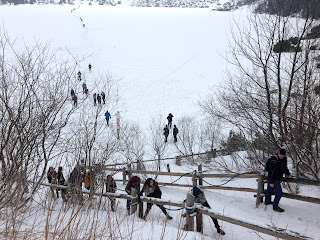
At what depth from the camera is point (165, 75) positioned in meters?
32.0

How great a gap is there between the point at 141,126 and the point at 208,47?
101ft

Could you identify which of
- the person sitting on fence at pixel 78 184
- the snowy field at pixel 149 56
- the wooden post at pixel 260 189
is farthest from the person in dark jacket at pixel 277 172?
the snowy field at pixel 149 56

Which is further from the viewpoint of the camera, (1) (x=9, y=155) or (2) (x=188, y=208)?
(1) (x=9, y=155)

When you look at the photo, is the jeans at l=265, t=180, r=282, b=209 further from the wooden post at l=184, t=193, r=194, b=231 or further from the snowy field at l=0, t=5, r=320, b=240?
the wooden post at l=184, t=193, r=194, b=231

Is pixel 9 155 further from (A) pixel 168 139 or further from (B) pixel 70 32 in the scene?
(B) pixel 70 32

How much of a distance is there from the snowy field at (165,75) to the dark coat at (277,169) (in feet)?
2.75

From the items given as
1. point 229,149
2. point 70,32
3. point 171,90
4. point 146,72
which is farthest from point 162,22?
point 229,149

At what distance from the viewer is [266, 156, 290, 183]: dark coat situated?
17.5ft

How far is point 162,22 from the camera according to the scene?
72438 mm

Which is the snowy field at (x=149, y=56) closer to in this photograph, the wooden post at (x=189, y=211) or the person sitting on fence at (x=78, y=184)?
the person sitting on fence at (x=78, y=184)

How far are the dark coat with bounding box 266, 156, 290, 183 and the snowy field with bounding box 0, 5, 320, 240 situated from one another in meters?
0.84

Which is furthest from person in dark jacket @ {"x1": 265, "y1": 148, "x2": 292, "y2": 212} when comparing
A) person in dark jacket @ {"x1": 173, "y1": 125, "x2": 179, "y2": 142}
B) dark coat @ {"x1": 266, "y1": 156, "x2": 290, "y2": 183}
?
person in dark jacket @ {"x1": 173, "y1": 125, "x2": 179, "y2": 142}

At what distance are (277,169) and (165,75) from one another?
→ 90.2 feet

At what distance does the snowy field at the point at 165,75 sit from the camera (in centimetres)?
505
